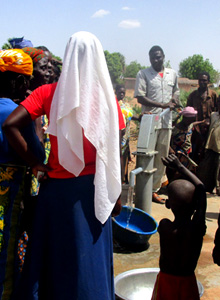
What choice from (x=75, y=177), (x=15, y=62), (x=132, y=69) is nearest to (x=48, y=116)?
(x=75, y=177)

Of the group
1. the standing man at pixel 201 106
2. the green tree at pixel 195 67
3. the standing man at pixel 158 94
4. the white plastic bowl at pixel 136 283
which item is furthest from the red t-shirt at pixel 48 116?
the green tree at pixel 195 67

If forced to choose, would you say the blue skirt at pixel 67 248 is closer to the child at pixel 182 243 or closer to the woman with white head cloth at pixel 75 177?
the woman with white head cloth at pixel 75 177

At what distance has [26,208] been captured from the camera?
220cm

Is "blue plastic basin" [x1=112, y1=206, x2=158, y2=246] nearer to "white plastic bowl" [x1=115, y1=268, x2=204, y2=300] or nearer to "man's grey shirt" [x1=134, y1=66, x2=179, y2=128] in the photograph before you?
"white plastic bowl" [x1=115, y1=268, x2=204, y2=300]

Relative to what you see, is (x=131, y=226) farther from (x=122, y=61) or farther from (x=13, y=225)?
(x=122, y=61)

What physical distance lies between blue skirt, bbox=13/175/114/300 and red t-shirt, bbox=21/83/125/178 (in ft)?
0.13

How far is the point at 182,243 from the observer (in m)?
1.94

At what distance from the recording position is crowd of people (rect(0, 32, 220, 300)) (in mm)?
1679

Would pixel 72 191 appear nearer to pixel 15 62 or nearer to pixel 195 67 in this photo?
pixel 15 62

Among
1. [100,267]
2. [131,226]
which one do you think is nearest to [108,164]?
[100,267]

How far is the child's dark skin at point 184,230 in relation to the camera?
193 cm

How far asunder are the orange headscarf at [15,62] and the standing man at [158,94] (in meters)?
2.90

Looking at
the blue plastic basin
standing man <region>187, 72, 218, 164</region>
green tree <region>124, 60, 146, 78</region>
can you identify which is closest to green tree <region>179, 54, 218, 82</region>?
green tree <region>124, 60, 146, 78</region>

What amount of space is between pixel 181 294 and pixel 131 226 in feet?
5.01
